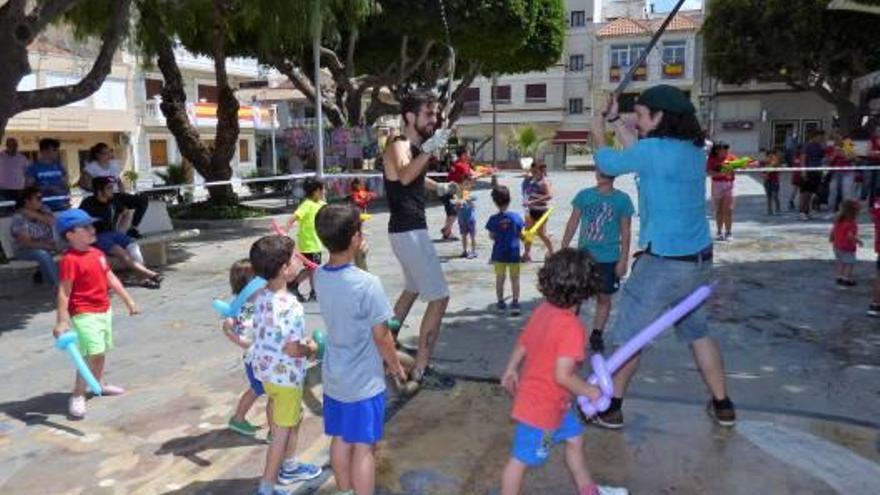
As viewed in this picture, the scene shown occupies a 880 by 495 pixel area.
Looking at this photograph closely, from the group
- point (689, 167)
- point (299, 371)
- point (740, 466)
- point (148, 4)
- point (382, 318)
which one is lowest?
point (740, 466)

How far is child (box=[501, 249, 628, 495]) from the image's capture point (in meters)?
3.04

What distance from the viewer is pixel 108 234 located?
8.89 meters

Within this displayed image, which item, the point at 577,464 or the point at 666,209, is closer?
the point at 577,464

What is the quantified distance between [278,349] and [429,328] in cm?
156

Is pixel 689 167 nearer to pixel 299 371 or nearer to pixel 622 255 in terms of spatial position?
pixel 622 255

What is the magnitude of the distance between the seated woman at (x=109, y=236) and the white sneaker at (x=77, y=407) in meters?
4.29

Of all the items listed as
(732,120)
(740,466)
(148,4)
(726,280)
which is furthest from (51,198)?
(732,120)

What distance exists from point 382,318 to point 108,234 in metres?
6.66

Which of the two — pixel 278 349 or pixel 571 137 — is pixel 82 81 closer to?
pixel 278 349

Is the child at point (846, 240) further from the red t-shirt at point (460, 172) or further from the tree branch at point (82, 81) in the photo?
the tree branch at point (82, 81)

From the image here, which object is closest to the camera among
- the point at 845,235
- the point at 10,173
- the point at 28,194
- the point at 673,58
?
the point at 845,235

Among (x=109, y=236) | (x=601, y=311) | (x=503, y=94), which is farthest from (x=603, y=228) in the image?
(x=503, y=94)

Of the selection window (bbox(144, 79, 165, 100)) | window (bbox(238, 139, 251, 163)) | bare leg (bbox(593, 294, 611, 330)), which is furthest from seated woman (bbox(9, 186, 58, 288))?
window (bbox(238, 139, 251, 163))

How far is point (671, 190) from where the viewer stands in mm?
3957
